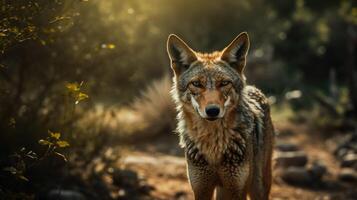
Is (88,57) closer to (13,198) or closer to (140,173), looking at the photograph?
(140,173)

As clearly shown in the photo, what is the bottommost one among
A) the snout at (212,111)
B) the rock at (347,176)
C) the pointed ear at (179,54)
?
the rock at (347,176)

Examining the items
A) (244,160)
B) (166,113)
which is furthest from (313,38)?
(244,160)

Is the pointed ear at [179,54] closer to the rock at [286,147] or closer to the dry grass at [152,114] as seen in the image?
the rock at [286,147]

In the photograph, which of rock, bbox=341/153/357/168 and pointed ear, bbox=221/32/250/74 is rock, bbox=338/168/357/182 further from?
pointed ear, bbox=221/32/250/74

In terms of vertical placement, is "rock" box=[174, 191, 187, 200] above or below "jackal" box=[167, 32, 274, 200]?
below

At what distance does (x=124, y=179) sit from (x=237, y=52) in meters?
4.20

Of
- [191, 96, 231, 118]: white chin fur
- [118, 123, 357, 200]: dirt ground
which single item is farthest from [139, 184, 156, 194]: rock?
[191, 96, 231, 118]: white chin fur

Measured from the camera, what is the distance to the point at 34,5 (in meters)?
5.66

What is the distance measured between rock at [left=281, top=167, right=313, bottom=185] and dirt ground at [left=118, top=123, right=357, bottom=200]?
0.42 ft

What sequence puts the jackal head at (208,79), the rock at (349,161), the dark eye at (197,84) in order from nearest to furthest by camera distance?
the jackal head at (208,79)
the dark eye at (197,84)
the rock at (349,161)

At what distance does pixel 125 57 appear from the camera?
1042 centimetres

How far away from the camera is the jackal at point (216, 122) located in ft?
19.0

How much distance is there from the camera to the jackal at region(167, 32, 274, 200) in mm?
5801

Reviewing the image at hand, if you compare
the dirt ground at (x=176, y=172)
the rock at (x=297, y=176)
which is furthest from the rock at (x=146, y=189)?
the rock at (x=297, y=176)
